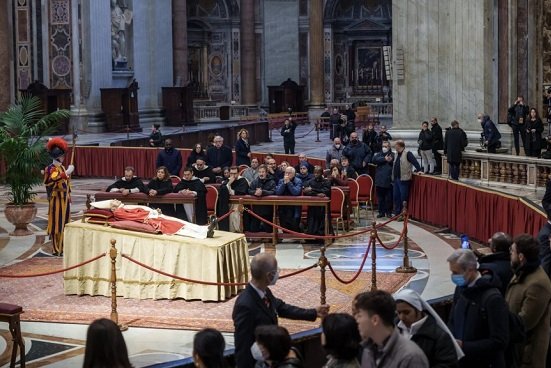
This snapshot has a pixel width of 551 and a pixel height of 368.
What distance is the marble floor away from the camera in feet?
34.7

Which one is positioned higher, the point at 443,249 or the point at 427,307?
the point at 427,307

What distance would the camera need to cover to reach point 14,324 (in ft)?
32.3

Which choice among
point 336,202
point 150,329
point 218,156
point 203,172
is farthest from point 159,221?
point 218,156

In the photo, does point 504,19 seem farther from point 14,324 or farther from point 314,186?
point 14,324

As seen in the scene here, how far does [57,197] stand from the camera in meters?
16.2

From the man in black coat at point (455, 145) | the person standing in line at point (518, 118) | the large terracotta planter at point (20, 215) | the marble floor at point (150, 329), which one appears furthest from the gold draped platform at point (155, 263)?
the person standing in line at point (518, 118)

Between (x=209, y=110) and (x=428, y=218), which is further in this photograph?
(x=209, y=110)

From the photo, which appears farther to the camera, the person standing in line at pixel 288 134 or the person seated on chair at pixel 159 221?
the person standing in line at pixel 288 134

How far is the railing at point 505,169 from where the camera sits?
20.2 m

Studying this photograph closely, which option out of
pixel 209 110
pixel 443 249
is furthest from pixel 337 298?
pixel 209 110

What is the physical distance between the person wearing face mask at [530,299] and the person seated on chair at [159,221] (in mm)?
5923

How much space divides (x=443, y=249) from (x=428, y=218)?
2.66 metres

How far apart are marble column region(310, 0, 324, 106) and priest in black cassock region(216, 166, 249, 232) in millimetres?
28773

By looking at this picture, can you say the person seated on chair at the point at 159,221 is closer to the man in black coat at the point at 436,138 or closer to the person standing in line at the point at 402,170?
the person standing in line at the point at 402,170
